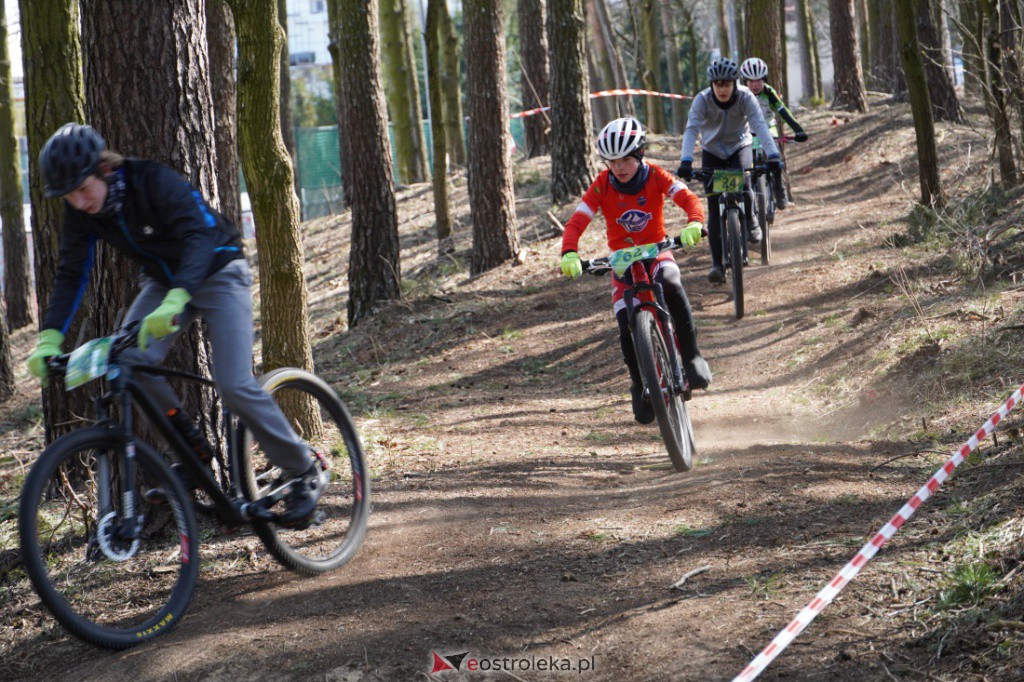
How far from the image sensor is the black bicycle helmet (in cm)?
413

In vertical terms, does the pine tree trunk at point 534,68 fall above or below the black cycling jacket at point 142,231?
above

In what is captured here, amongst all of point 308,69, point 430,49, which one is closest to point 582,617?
point 430,49

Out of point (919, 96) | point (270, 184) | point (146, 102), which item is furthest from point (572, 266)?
point (919, 96)

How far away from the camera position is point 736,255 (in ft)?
32.6

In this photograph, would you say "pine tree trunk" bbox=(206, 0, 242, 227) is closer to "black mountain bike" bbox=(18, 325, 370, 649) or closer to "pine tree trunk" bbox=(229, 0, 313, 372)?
"pine tree trunk" bbox=(229, 0, 313, 372)

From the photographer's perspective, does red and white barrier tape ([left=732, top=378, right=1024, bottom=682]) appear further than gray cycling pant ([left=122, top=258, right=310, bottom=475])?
No

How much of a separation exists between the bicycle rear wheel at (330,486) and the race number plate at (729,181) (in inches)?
213

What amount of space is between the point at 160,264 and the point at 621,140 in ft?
10.5

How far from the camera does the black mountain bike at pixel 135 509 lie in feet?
13.7

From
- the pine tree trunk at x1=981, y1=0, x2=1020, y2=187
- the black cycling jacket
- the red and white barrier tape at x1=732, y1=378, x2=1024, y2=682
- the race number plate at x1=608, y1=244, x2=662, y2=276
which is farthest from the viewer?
the pine tree trunk at x1=981, y1=0, x2=1020, y2=187

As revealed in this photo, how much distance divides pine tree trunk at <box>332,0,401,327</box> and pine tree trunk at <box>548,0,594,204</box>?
3186mm

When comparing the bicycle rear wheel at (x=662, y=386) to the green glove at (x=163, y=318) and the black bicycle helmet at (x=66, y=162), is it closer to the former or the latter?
the green glove at (x=163, y=318)

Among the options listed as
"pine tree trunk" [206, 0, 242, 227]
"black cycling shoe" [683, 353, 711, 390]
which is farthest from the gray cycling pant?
"pine tree trunk" [206, 0, 242, 227]

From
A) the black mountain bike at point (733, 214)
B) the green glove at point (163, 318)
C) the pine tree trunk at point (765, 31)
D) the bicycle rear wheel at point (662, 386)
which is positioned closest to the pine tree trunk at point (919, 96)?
the black mountain bike at point (733, 214)
